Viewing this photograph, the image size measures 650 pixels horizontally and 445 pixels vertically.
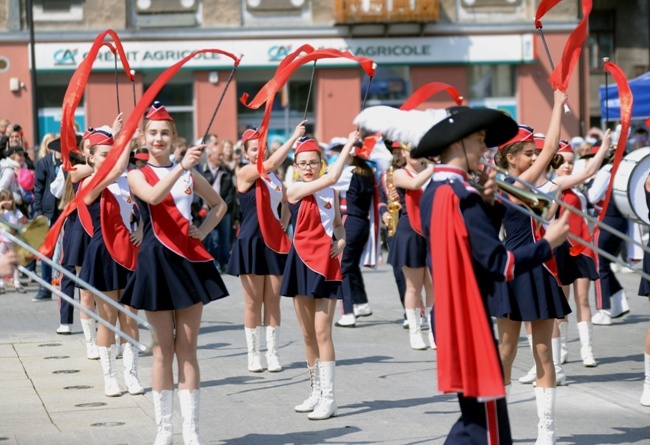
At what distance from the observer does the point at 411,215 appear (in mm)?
12062

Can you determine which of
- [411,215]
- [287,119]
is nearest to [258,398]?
[411,215]

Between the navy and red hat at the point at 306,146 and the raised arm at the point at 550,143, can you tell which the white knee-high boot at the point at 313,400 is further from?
the raised arm at the point at 550,143

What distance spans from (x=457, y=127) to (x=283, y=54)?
24.1 metres

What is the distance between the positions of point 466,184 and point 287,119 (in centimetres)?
2390

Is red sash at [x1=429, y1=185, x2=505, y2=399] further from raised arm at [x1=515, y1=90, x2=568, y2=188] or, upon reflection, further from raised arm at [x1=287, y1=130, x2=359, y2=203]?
raised arm at [x1=287, y1=130, x2=359, y2=203]

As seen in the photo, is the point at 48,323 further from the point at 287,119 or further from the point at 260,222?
the point at 287,119

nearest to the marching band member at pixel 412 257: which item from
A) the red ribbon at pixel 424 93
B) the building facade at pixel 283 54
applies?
the red ribbon at pixel 424 93

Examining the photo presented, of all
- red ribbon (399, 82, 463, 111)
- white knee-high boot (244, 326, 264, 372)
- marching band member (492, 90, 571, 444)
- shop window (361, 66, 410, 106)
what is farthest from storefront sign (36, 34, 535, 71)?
marching band member (492, 90, 571, 444)

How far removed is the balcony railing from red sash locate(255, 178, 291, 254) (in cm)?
1922

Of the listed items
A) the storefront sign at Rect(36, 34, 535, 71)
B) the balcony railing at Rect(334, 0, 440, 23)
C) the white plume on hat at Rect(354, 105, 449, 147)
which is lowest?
the white plume on hat at Rect(354, 105, 449, 147)

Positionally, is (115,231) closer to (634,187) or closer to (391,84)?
(634,187)

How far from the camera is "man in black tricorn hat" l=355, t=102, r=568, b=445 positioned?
5.52m

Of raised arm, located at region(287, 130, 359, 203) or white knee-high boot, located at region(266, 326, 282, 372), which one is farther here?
white knee-high boot, located at region(266, 326, 282, 372)

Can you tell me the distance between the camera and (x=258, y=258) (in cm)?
1069
